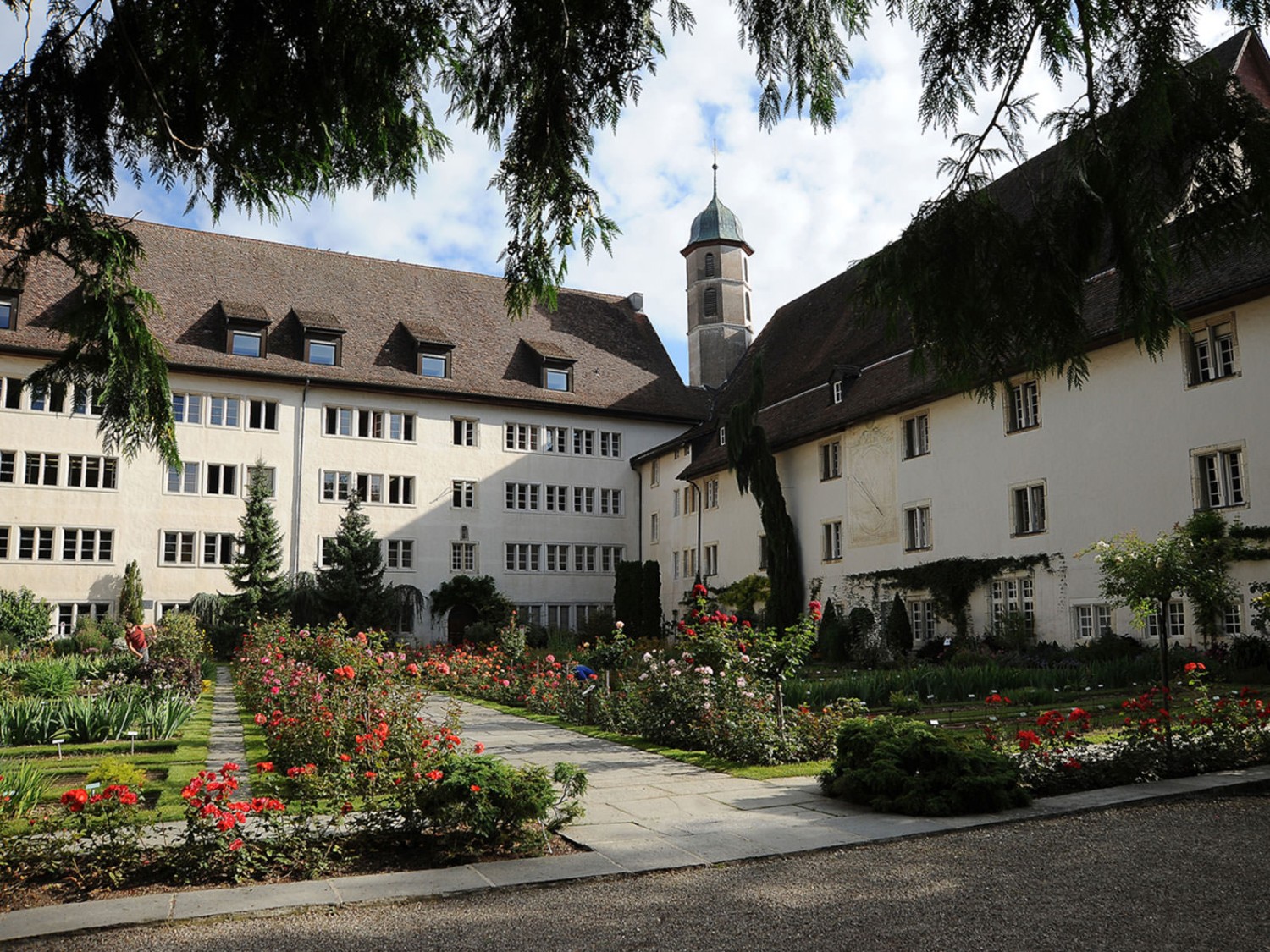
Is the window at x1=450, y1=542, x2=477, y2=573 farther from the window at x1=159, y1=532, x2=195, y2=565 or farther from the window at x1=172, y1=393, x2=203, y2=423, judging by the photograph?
the window at x1=172, y1=393, x2=203, y2=423

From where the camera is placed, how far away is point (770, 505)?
29.9 metres

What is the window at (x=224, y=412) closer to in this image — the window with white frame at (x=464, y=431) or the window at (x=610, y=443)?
the window with white frame at (x=464, y=431)

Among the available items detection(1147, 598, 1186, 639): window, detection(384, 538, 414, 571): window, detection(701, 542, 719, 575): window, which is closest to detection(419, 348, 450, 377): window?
detection(384, 538, 414, 571): window

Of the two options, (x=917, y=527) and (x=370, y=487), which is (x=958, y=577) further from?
(x=370, y=487)

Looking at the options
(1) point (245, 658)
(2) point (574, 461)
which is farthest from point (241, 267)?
(1) point (245, 658)

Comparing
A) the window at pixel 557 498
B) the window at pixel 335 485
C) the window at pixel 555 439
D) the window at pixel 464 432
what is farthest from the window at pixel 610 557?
the window at pixel 335 485

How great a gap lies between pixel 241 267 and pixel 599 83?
35.1 meters

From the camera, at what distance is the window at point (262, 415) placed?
33562 mm

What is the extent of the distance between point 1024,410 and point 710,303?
23034 mm

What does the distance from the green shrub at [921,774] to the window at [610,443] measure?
104 feet

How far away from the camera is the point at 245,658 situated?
62.6 feet

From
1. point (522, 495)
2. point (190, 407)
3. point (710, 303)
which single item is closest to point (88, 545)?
point (190, 407)

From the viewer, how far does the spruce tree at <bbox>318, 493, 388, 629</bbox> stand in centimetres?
3070

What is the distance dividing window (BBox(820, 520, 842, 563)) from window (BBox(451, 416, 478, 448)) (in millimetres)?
13751
